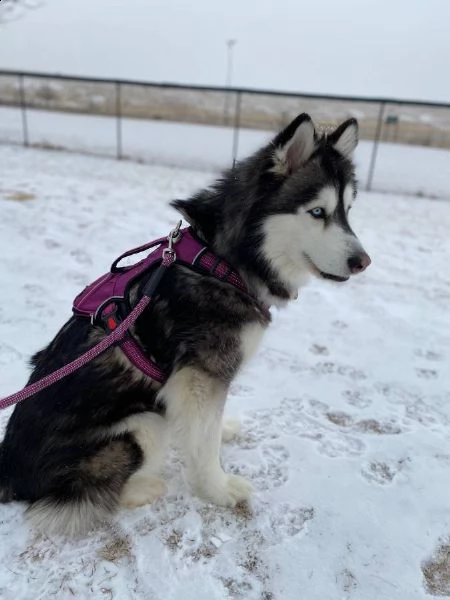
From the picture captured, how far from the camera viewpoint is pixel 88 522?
2.20 meters

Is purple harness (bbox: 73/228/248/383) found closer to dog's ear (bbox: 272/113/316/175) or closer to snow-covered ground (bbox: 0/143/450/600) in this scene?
dog's ear (bbox: 272/113/316/175)

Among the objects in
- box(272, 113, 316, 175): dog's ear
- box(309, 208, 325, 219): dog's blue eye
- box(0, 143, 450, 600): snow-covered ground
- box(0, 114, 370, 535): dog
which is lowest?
box(0, 143, 450, 600): snow-covered ground

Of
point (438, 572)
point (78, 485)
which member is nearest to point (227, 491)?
point (78, 485)

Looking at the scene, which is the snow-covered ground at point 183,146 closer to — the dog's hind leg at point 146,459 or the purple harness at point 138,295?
the purple harness at point 138,295

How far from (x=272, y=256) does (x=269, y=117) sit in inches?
522

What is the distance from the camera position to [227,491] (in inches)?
97.2

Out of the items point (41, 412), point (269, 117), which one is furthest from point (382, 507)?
point (269, 117)

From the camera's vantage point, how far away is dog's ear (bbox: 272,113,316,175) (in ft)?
7.15

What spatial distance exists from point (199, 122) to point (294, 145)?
66.2ft

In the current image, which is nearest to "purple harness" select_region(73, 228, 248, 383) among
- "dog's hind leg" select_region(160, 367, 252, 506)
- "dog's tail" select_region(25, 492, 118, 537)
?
"dog's hind leg" select_region(160, 367, 252, 506)

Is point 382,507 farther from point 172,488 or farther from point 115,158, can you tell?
point 115,158

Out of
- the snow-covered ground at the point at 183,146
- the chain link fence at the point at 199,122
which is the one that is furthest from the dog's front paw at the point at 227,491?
the snow-covered ground at the point at 183,146

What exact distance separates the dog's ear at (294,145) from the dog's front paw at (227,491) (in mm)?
1669

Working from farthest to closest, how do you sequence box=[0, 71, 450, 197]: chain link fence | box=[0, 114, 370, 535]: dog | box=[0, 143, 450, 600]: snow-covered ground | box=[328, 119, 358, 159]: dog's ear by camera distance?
box=[0, 71, 450, 197]: chain link fence
box=[328, 119, 358, 159]: dog's ear
box=[0, 114, 370, 535]: dog
box=[0, 143, 450, 600]: snow-covered ground
